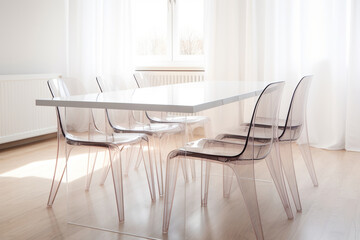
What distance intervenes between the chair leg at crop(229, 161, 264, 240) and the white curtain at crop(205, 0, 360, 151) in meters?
2.49

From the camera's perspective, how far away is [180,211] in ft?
8.50

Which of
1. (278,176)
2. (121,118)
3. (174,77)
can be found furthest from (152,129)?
(174,77)

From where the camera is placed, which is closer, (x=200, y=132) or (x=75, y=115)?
(x=75, y=115)

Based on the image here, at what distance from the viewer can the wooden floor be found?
7.74ft

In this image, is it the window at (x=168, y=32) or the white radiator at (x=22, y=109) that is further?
the window at (x=168, y=32)

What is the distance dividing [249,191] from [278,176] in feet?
1.48

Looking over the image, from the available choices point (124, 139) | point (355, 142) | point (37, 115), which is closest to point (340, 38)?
point (355, 142)

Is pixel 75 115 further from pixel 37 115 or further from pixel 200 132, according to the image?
pixel 37 115

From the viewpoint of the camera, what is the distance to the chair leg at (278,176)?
2590 millimetres

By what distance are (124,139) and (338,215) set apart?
4.10 feet

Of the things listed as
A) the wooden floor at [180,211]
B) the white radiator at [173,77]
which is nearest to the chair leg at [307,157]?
the wooden floor at [180,211]

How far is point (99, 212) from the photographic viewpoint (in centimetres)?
266

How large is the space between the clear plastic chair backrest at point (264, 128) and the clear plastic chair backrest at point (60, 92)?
1058 millimetres

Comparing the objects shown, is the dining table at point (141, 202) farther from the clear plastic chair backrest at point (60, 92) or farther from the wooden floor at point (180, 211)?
the clear plastic chair backrest at point (60, 92)
